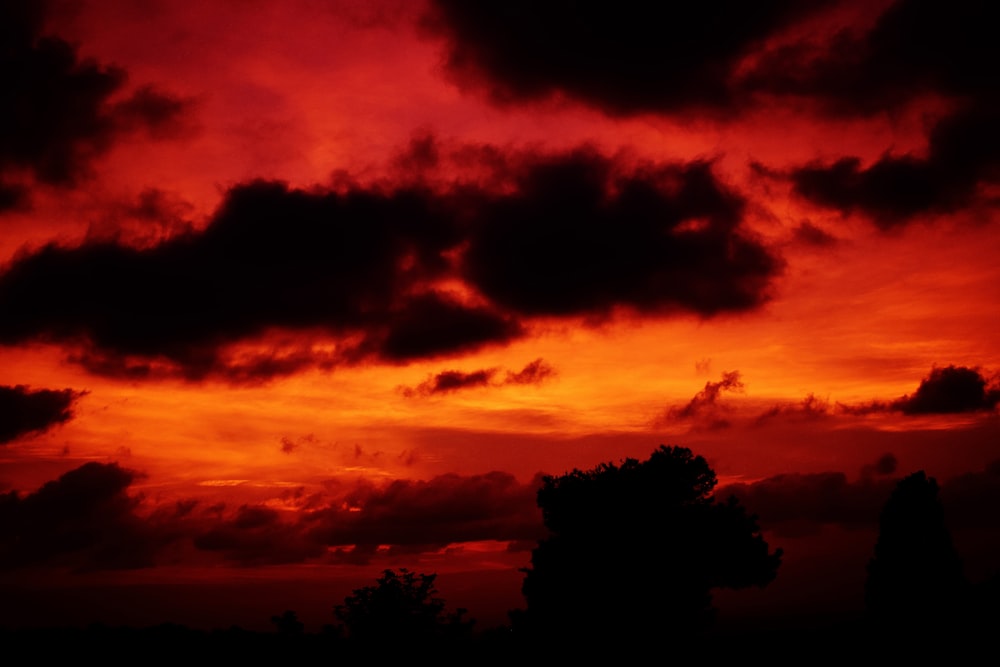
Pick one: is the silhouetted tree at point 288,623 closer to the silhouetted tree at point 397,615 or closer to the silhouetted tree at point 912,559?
the silhouetted tree at point 397,615

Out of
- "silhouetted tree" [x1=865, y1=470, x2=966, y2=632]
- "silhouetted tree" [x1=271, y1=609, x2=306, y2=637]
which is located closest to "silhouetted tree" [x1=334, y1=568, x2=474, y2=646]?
"silhouetted tree" [x1=271, y1=609, x2=306, y2=637]

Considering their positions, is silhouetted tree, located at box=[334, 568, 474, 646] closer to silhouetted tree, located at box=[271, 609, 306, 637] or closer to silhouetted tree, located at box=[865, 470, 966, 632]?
silhouetted tree, located at box=[271, 609, 306, 637]

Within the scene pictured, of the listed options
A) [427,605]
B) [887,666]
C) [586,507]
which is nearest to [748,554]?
[586,507]

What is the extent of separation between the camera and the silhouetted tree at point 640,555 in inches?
2911

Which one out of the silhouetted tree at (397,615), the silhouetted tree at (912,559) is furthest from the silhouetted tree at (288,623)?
the silhouetted tree at (912,559)

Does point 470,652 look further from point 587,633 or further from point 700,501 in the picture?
point 700,501

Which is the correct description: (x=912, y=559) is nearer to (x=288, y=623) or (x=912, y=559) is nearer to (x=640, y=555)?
(x=640, y=555)

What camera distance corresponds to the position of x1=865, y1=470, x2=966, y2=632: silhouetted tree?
7181 centimetres

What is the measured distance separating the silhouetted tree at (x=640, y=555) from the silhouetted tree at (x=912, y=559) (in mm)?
7789

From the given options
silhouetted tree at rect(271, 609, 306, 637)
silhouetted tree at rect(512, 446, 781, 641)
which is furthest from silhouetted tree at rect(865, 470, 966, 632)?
silhouetted tree at rect(271, 609, 306, 637)

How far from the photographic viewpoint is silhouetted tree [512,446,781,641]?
73938mm

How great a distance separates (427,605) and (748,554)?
93.6 ft

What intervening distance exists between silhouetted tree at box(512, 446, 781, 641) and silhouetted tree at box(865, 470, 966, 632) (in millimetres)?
7789

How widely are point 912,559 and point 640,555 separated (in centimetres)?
1980
